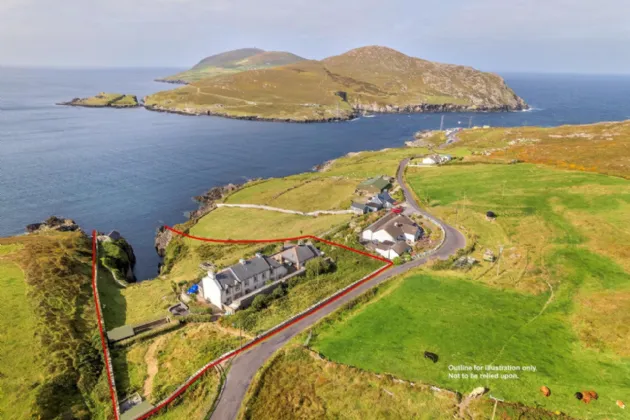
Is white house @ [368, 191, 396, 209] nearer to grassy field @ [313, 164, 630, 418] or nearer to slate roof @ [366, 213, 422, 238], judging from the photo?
slate roof @ [366, 213, 422, 238]

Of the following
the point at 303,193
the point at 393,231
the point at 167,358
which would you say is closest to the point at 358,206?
the point at 393,231

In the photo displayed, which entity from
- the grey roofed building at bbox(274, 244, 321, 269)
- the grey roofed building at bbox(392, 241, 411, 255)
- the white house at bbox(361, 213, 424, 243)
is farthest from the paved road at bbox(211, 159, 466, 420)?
the grey roofed building at bbox(274, 244, 321, 269)

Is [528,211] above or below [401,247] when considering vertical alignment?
above

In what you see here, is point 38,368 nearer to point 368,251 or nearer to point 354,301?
point 354,301

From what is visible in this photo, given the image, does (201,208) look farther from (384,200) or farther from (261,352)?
(261,352)

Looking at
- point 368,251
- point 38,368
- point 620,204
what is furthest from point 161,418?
point 620,204
